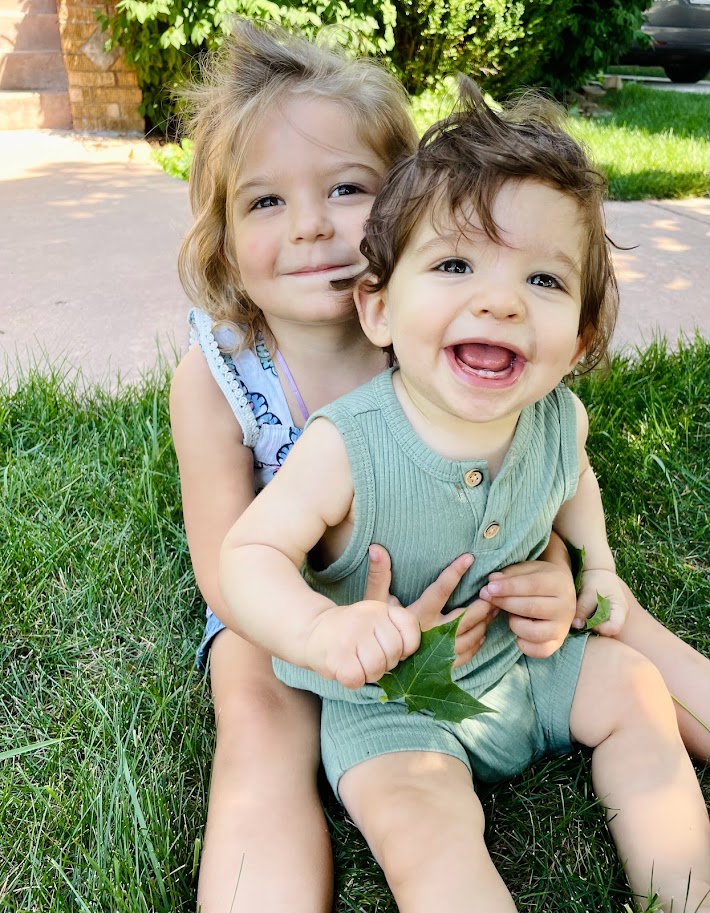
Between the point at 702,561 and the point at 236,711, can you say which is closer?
the point at 236,711

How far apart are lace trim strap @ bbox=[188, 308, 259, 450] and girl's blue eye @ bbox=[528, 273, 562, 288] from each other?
0.64 metres

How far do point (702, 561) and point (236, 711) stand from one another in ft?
3.69

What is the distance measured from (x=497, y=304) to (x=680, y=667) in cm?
80

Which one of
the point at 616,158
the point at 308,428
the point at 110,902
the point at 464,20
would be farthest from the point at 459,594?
the point at 464,20

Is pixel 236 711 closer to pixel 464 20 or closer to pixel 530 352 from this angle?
pixel 530 352

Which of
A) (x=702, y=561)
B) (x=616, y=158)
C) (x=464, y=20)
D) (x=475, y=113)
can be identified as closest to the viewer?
(x=475, y=113)

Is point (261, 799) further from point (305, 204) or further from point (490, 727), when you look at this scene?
point (305, 204)

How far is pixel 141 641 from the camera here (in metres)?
1.78

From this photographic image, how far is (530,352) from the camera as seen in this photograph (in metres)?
1.30

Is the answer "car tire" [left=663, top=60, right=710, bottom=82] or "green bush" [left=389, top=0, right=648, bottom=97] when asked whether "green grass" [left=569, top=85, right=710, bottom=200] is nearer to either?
"green bush" [left=389, top=0, right=648, bottom=97]

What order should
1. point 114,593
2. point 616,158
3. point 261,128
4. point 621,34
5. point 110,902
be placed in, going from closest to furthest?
point 110,902 → point 261,128 → point 114,593 → point 616,158 → point 621,34

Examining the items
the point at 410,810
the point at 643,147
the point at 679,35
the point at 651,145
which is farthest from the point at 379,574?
the point at 679,35

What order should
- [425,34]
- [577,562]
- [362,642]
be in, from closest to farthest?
[362,642]
[577,562]
[425,34]

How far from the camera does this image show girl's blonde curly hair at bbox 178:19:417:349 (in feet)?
5.58
